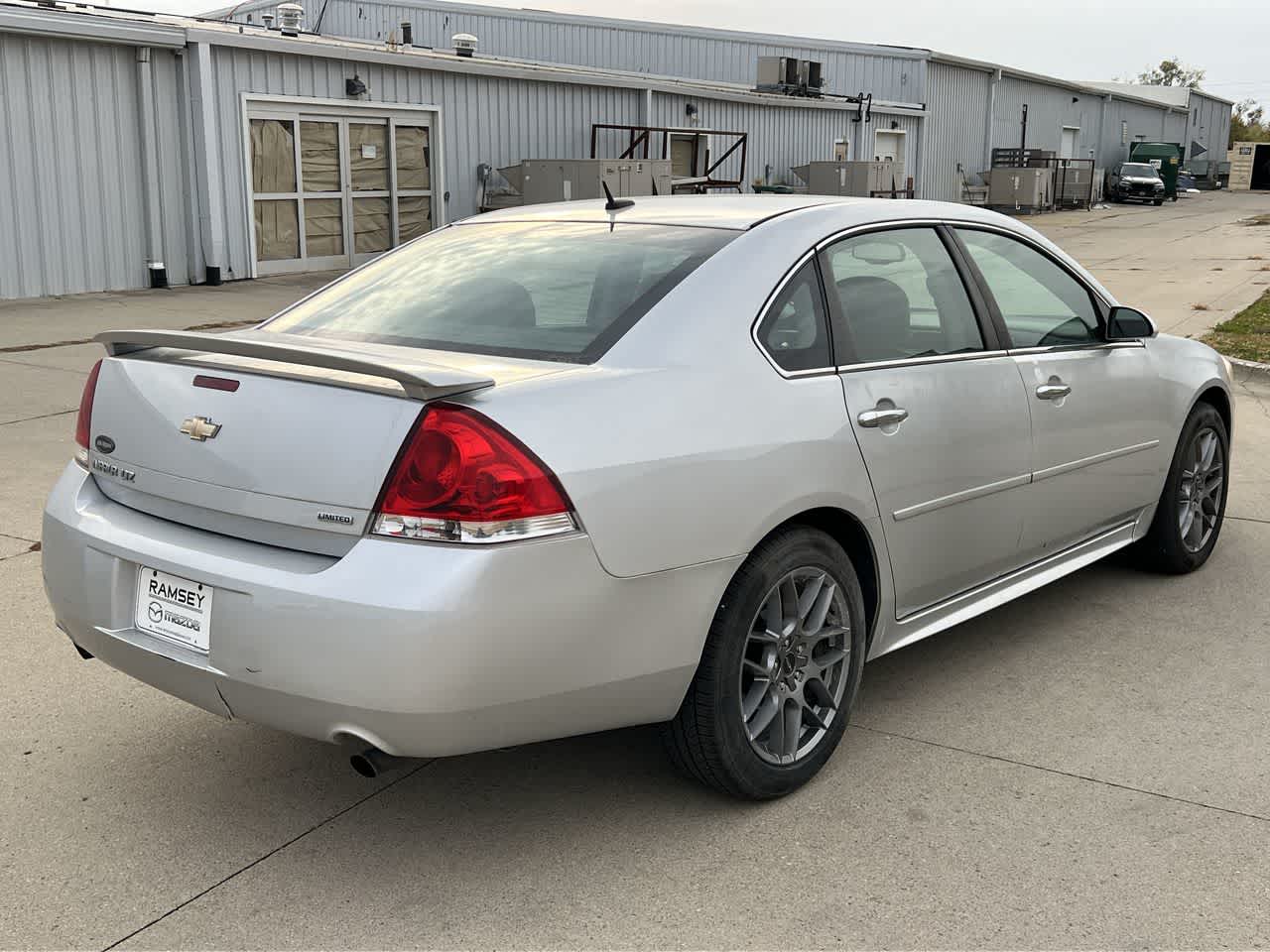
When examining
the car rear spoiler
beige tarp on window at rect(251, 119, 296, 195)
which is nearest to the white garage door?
beige tarp on window at rect(251, 119, 296, 195)

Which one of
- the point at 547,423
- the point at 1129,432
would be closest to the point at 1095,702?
the point at 1129,432

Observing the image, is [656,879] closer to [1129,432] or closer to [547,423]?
[547,423]

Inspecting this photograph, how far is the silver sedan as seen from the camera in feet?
9.04

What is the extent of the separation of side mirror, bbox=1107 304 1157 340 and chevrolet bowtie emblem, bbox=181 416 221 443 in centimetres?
315

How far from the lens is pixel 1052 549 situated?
14.7 feet

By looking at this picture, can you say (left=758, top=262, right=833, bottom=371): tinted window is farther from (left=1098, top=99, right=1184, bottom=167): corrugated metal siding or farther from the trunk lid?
(left=1098, top=99, right=1184, bottom=167): corrugated metal siding

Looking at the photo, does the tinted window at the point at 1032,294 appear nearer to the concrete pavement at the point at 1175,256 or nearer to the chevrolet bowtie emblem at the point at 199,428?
the chevrolet bowtie emblem at the point at 199,428

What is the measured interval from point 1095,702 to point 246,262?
1455 centimetres

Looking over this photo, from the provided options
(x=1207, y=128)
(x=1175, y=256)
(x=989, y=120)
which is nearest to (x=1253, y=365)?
(x=1175, y=256)

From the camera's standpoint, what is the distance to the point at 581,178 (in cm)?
1897

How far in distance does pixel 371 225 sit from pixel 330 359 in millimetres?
16542

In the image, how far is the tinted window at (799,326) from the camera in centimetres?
343

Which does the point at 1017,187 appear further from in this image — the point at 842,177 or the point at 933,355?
the point at 933,355

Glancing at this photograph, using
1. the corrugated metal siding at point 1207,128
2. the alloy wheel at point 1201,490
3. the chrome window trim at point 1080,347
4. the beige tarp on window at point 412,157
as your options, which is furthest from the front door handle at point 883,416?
the corrugated metal siding at point 1207,128
